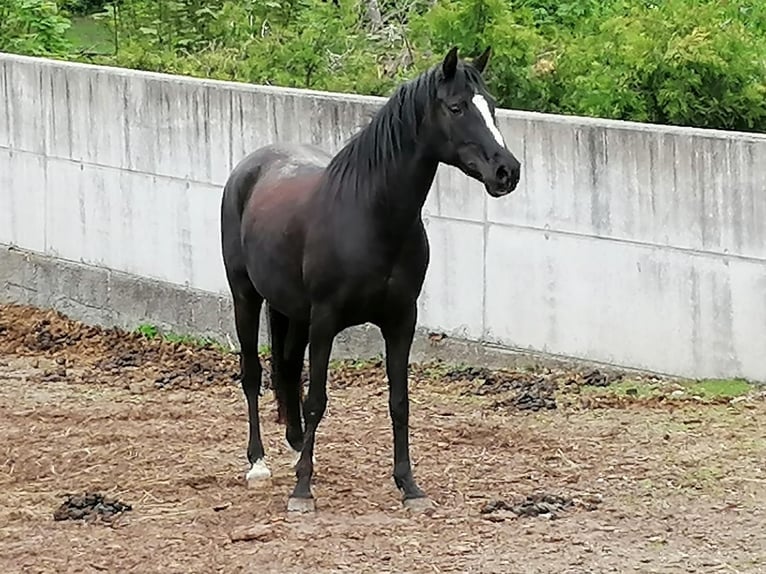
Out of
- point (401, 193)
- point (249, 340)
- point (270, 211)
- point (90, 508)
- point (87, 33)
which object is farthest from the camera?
point (87, 33)

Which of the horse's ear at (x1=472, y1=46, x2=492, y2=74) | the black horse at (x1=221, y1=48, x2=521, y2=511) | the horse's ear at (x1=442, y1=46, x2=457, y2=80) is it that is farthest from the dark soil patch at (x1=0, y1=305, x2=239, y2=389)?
the horse's ear at (x1=442, y1=46, x2=457, y2=80)

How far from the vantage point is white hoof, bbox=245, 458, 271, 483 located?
7582 mm

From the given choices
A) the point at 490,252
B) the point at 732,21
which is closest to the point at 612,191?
the point at 490,252

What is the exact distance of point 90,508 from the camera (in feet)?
23.4

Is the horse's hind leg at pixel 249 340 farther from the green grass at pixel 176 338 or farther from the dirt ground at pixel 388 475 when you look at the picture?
the green grass at pixel 176 338

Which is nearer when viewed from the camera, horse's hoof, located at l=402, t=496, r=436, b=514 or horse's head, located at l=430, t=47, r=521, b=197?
horse's head, located at l=430, t=47, r=521, b=197

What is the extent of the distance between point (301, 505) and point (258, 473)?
0.69m

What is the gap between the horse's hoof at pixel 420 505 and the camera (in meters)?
6.90

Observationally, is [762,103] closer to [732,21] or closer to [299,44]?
[732,21]

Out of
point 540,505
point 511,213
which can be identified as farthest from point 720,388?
point 540,505

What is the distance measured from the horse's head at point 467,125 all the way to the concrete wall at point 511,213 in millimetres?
2786

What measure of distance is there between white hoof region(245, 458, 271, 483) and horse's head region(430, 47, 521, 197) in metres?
1.92

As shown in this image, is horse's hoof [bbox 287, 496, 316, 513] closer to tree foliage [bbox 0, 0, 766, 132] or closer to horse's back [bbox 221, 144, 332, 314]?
horse's back [bbox 221, 144, 332, 314]

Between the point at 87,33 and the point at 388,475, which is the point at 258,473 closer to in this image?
the point at 388,475
